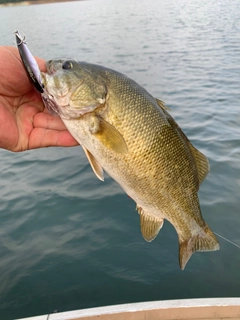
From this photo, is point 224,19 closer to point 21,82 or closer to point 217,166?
point 217,166

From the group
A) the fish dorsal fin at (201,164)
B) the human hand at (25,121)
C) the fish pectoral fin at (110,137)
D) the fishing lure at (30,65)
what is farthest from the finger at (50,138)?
the fish dorsal fin at (201,164)

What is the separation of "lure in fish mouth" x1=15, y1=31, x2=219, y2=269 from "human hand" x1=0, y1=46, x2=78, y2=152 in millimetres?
677

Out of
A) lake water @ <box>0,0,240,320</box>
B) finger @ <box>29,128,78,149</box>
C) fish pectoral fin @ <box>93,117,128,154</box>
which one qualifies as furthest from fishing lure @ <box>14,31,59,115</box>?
lake water @ <box>0,0,240,320</box>

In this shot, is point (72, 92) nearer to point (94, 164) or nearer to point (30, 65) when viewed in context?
point (30, 65)

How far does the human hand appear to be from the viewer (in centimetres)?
337

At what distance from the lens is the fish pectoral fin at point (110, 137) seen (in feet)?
8.72

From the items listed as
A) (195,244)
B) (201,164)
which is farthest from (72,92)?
(195,244)

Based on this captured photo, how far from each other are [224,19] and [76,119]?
3259 centimetres

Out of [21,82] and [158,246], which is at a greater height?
[21,82]

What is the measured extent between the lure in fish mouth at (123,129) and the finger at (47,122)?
2.48 ft

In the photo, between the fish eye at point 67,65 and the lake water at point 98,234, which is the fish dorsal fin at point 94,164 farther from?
the lake water at point 98,234

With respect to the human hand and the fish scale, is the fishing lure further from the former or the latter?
the human hand

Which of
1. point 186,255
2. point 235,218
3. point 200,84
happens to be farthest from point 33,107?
point 200,84

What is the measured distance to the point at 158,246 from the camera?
546cm
